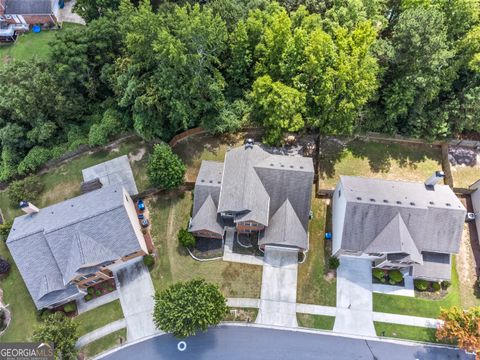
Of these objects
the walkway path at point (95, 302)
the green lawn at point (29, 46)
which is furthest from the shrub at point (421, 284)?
the green lawn at point (29, 46)

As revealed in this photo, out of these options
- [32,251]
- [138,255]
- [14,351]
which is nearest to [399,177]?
[138,255]

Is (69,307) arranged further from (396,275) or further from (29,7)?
(29,7)

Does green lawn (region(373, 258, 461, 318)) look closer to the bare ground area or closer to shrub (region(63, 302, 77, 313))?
the bare ground area

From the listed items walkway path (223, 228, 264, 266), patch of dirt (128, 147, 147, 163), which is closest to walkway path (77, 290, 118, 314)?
walkway path (223, 228, 264, 266)

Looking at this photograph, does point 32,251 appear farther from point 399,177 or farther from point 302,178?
point 399,177

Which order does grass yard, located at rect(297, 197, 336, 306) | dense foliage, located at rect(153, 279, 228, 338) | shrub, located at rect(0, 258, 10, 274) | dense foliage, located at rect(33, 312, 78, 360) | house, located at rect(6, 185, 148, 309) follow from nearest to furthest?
dense foliage, located at rect(153, 279, 228, 338) < dense foliage, located at rect(33, 312, 78, 360) < house, located at rect(6, 185, 148, 309) < grass yard, located at rect(297, 197, 336, 306) < shrub, located at rect(0, 258, 10, 274)

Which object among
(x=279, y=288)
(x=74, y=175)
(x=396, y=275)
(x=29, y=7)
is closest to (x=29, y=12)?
(x=29, y=7)

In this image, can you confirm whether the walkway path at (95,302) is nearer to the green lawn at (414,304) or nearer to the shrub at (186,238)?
the shrub at (186,238)
